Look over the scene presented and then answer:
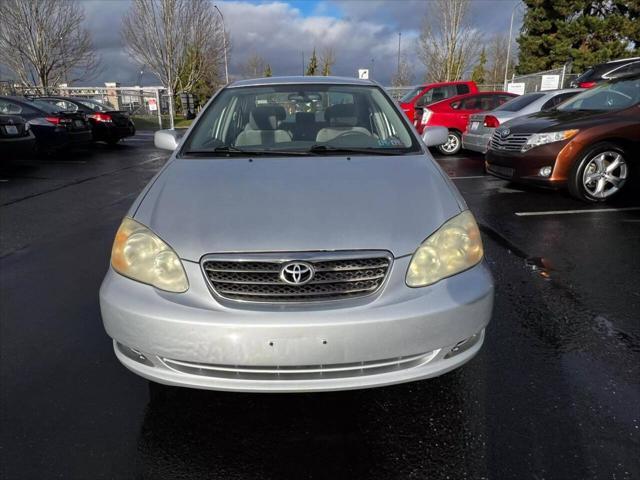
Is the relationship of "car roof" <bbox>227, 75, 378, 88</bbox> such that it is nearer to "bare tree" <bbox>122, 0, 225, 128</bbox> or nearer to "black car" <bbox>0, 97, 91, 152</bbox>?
"black car" <bbox>0, 97, 91, 152</bbox>

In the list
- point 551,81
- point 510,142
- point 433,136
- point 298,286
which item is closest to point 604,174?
point 510,142

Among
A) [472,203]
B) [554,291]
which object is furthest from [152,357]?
[472,203]

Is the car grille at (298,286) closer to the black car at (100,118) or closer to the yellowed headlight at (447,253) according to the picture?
the yellowed headlight at (447,253)

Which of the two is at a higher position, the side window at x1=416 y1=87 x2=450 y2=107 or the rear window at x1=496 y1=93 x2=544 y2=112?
the side window at x1=416 y1=87 x2=450 y2=107

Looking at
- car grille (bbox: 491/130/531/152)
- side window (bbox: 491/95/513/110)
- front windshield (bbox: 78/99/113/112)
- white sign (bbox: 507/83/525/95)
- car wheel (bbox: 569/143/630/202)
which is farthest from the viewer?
white sign (bbox: 507/83/525/95)

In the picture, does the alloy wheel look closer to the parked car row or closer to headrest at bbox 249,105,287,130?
headrest at bbox 249,105,287,130

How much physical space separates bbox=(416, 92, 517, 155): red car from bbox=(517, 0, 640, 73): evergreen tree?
2171 centimetres

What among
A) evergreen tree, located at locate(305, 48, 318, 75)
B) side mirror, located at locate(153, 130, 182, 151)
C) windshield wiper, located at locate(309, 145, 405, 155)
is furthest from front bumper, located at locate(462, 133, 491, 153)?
evergreen tree, located at locate(305, 48, 318, 75)

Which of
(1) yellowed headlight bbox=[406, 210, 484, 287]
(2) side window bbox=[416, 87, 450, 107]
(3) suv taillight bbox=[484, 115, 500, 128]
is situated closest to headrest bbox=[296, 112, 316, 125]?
(1) yellowed headlight bbox=[406, 210, 484, 287]

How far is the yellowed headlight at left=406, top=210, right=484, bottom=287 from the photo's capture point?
1.98m

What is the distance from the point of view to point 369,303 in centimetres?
188

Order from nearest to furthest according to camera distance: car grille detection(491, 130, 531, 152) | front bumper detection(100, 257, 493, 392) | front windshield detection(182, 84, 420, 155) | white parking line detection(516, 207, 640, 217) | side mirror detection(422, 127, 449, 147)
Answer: front bumper detection(100, 257, 493, 392) < front windshield detection(182, 84, 420, 155) < side mirror detection(422, 127, 449, 147) < white parking line detection(516, 207, 640, 217) < car grille detection(491, 130, 531, 152)

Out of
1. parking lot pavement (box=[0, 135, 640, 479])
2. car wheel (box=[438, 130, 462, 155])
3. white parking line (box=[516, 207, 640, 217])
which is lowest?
parking lot pavement (box=[0, 135, 640, 479])

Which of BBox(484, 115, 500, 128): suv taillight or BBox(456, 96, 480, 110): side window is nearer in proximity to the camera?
BBox(484, 115, 500, 128): suv taillight
